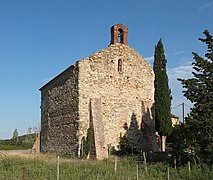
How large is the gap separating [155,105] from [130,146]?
3704mm

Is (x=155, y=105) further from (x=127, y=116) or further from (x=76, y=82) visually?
(x=76, y=82)

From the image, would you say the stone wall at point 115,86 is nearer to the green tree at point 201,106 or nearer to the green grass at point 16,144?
the green tree at point 201,106

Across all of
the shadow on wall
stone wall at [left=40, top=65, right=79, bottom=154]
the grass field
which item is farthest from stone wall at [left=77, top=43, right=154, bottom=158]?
the grass field

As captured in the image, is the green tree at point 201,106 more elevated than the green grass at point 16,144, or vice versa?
the green tree at point 201,106

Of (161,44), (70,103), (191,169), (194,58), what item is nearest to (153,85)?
(161,44)

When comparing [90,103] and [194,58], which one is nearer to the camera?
[194,58]

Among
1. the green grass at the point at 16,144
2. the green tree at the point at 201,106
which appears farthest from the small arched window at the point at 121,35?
the green grass at the point at 16,144

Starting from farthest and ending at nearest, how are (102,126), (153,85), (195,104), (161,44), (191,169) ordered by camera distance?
(153,85) → (161,44) → (102,126) → (195,104) → (191,169)

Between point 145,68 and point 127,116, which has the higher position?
point 145,68

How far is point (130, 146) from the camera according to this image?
23047 mm

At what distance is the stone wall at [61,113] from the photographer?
72.1 feet

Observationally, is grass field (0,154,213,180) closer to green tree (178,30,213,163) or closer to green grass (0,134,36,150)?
green tree (178,30,213,163)

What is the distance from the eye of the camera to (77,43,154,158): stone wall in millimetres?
21938

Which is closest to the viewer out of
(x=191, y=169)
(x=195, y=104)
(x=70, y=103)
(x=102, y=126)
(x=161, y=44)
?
(x=191, y=169)
